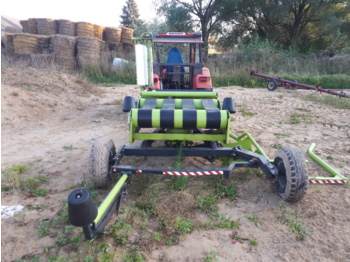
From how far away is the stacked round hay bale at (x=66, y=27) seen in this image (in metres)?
17.4

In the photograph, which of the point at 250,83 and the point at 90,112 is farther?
the point at 250,83

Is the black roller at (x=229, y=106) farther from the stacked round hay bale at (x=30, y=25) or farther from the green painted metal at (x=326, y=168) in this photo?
the stacked round hay bale at (x=30, y=25)

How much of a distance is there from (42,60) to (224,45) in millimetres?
15256

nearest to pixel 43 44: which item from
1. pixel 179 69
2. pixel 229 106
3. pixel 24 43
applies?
pixel 24 43

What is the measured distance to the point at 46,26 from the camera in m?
17.7

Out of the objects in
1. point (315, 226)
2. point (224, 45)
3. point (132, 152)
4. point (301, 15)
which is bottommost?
point (315, 226)

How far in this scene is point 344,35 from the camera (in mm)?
19922

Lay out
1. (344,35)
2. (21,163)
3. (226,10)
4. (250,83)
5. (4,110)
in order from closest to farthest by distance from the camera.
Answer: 1. (21,163)
2. (4,110)
3. (250,83)
4. (344,35)
5. (226,10)

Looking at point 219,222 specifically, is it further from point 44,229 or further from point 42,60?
point 42,60

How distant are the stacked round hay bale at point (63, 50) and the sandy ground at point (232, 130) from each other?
201 inches

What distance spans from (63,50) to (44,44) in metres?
1.35

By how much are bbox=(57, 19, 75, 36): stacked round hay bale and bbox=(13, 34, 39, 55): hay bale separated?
2343 millimetres

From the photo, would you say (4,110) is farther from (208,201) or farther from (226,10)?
(226,10)

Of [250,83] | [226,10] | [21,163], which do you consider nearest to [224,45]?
[226,10]
